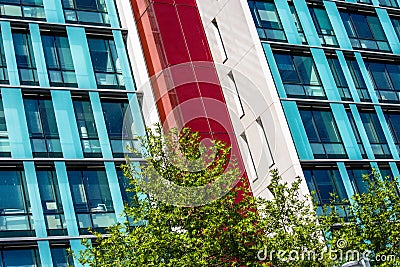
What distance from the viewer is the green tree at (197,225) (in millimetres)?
26094

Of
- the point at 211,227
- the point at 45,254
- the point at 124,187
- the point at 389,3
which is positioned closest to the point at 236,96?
the point at 124,187

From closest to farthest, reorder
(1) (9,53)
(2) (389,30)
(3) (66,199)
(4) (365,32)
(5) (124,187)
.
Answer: (3) (66,199), (5) (124,187), (1) (9,53), (4) (365,32), (2) (389,30)

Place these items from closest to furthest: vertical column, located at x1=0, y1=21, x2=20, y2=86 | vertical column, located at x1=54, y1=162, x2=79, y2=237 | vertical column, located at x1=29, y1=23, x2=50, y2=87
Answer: vertical column, located at x1=54, y1=162, x2=79, y2=237
vertical column, located at x1=0, y1=21, x2=20, y2=86
vertical column, located at x1=29, y1=23, x2=50, y2=87

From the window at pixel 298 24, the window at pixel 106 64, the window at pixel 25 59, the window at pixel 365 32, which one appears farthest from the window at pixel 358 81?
the window at pixel 25 59

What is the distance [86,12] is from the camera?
36.9 meters

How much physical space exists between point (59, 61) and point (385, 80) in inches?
650

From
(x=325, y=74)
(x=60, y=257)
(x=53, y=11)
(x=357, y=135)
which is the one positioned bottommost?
(x=60, y=257)

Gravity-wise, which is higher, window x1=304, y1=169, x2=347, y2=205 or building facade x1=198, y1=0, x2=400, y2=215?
building facade x1=198, y1=0, x2=400, y2=215

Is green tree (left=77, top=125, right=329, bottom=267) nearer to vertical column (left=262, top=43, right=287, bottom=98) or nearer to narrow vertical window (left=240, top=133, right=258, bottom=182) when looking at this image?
narrow vertical window (left=240, top=133, right=258, bottom=182)

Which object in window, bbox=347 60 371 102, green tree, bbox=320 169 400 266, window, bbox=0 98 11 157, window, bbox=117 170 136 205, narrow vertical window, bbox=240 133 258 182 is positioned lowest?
green tree, bbox=320 169 400 266

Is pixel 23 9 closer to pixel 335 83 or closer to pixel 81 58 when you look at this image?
pixel 81 58

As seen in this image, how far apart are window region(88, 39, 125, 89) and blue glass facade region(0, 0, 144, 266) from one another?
5cm

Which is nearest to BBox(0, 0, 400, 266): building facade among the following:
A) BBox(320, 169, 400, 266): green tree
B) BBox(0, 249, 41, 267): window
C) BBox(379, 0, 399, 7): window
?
BBox(0, 249, 41, 267): window

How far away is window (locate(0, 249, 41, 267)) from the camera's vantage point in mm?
30062
